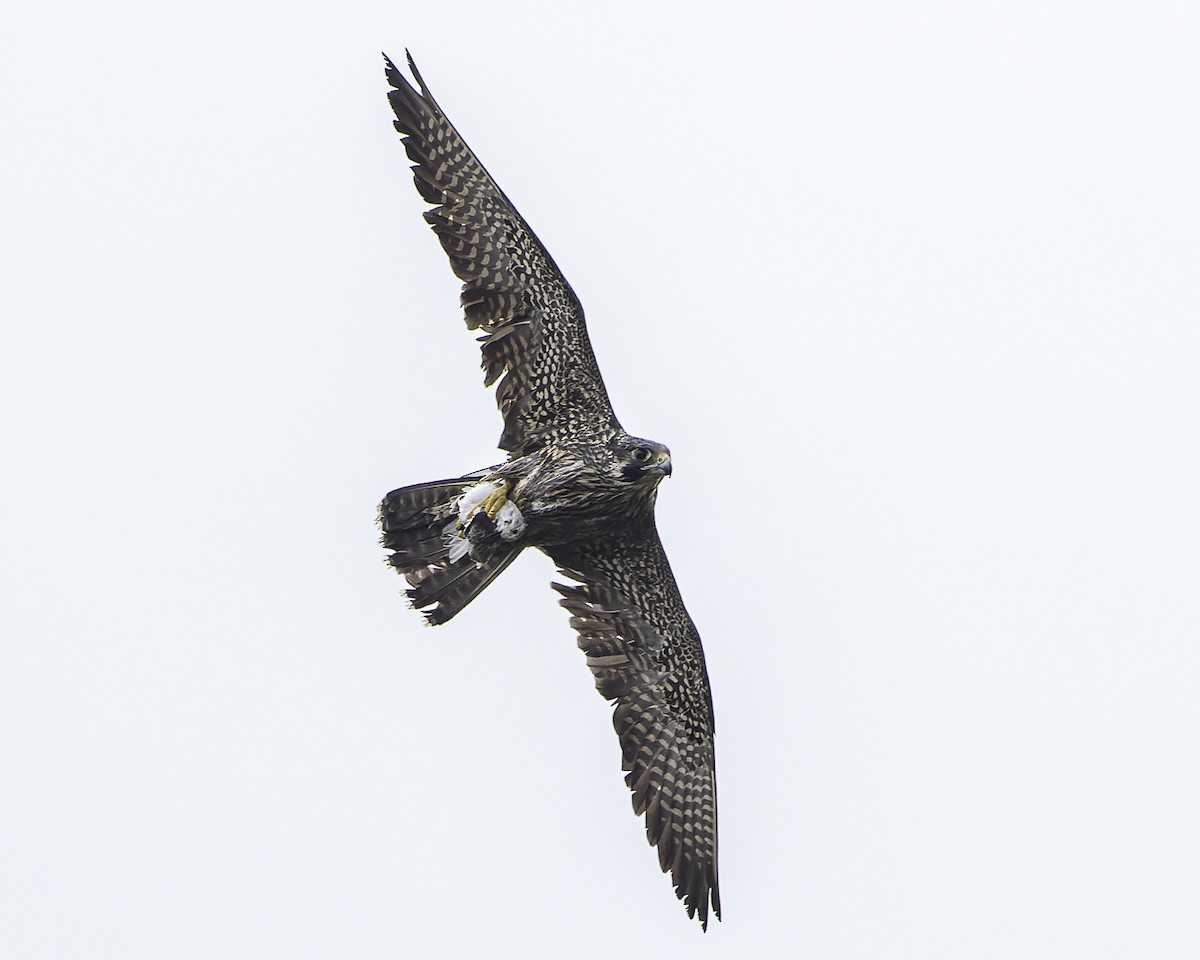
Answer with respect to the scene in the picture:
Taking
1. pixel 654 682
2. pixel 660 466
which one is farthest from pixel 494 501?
pixel 654 682

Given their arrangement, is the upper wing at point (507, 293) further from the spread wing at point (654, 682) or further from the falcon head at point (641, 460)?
the spread wing at point (654, 682)

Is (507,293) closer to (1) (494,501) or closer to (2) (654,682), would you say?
(1) (494,501)

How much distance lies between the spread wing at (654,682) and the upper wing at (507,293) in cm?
125

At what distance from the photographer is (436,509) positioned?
1622 centimetres

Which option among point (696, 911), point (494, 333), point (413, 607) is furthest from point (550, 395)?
point (696, 911)

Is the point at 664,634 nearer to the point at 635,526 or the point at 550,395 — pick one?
the point at 635,526

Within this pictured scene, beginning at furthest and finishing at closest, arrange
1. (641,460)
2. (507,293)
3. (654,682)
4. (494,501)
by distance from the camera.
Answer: (654,682) → (507,293) → (494,501) → (641,460)

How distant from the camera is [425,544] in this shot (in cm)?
1627

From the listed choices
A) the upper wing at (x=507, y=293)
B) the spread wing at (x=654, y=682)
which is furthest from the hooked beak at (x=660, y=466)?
→ the spread wing at (x=654, y=682)

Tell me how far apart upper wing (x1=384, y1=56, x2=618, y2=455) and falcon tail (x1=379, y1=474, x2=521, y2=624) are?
2.43ft

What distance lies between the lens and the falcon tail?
16219 millimetres

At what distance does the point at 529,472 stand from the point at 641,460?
3.00ft

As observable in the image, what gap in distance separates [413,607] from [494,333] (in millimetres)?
2301

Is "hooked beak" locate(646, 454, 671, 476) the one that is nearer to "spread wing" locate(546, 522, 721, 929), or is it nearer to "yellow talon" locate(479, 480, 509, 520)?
"spread wing" locate(546, 522, 721, 929)
